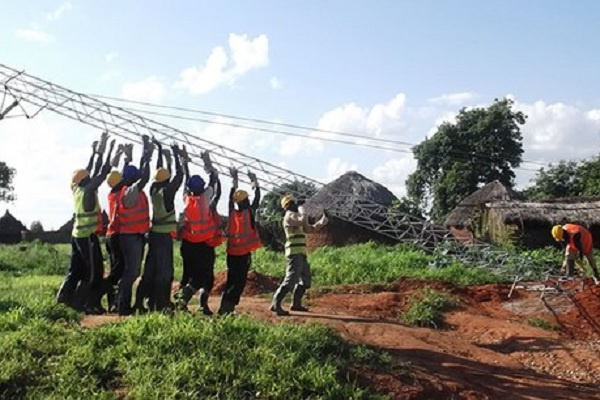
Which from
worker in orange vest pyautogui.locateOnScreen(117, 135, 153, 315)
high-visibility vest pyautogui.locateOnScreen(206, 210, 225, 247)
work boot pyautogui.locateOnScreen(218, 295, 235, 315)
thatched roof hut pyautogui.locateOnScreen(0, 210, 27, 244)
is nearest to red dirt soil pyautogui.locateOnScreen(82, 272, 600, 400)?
work boot pyautogui.locateOnScreen(218, 295, 235, 315)

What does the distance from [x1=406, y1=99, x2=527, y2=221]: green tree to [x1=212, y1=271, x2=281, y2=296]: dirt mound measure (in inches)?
925

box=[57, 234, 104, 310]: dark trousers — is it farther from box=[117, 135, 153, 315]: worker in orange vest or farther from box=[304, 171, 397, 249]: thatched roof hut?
box=[304, 171, 397, 249]: thatched roof hut

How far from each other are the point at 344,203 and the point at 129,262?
43.8 ft

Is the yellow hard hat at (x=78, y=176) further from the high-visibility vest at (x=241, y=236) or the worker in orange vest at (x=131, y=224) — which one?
the high-visibility vest at (x=241, y=236)

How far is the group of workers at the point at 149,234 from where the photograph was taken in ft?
28.5

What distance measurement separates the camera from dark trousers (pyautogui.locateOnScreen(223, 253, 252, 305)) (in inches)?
367

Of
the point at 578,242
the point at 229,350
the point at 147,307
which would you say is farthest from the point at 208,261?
the point at 578,242

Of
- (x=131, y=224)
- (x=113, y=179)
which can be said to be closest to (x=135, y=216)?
(x=131, y=224)

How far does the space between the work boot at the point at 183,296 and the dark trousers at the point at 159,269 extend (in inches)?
7.8

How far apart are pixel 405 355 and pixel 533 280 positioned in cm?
743

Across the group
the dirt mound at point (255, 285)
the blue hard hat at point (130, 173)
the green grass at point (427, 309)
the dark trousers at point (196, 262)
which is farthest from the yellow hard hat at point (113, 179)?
the dirt mound at point (255, 285)

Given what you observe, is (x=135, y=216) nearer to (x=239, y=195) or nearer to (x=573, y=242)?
(x=239, y=195)

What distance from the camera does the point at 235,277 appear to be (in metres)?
9.35

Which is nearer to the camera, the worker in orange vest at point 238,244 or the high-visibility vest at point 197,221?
the high-visibility vest at point 197,221
